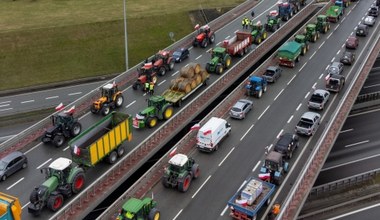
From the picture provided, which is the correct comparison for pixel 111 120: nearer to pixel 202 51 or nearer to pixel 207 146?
pixel 207 146

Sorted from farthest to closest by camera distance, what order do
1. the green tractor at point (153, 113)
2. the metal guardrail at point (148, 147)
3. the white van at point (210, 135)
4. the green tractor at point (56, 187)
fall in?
the green tractor at point (153, 113)
the white van at point (210, 135)
the green tractor at point (56, 187)
the metal guardrail at point (148, 147)

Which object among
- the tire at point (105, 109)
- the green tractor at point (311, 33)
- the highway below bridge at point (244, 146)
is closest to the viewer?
the highway below bridge at point (244, 146)

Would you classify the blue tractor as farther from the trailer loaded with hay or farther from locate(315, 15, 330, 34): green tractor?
locate(315, 15, 330, 34): green tractor

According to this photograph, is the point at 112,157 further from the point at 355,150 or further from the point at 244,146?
the point at 355,150

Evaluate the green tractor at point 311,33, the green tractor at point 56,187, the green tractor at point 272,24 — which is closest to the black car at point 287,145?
the green tractor at point 56,187

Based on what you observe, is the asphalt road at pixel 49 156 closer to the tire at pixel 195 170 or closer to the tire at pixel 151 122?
the tire at pixel 151 122
